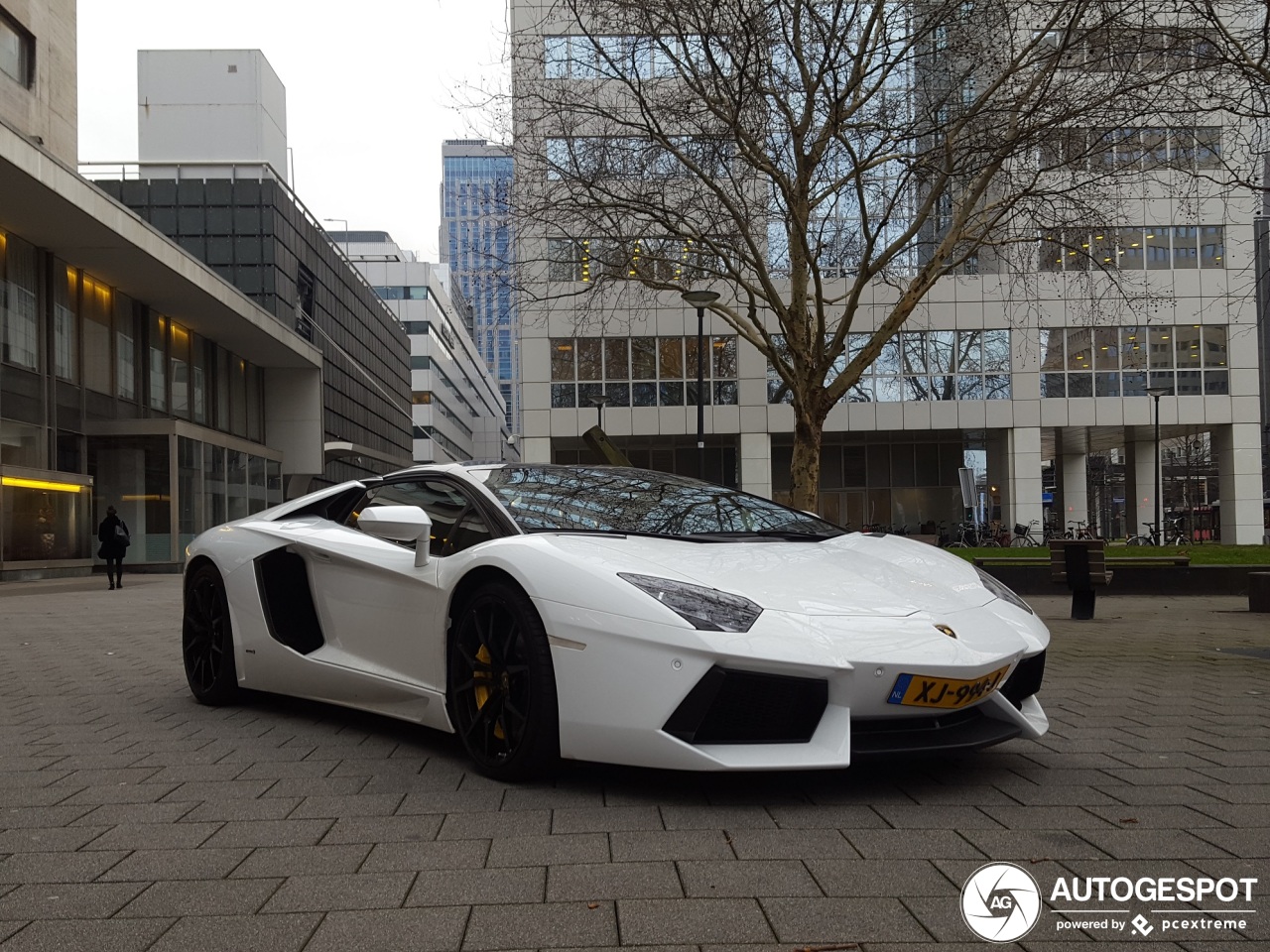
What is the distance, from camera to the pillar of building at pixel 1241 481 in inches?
1395

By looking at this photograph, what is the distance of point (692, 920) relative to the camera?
2559mm

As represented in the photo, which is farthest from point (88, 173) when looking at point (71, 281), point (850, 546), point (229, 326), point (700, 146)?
point (850, 546)

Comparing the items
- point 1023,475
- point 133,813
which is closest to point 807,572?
point 133,813

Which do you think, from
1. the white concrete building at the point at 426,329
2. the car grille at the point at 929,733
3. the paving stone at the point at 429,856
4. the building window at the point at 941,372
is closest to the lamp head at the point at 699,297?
the car grille at the point at 929,733

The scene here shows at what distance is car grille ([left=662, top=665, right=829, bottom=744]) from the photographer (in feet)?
11.2

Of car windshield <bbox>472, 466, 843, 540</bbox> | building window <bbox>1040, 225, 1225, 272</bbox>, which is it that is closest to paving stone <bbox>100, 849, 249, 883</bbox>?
car windshield <bbox>472, 466, 843, 540</bbox>

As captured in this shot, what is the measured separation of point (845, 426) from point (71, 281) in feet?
70.9

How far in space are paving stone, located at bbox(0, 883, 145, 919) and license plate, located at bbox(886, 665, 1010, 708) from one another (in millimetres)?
2193

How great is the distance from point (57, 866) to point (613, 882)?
1.53 metres

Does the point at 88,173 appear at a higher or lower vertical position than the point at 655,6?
higher

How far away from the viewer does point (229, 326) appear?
35656 millimetres

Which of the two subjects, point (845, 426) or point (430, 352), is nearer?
point (845, 426)

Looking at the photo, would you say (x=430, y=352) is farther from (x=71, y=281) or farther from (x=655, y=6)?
(x=655, y=6)

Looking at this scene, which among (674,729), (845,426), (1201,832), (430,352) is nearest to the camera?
(1201,832)
